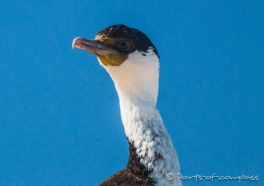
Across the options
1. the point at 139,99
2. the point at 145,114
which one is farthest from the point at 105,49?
the point at 145,114

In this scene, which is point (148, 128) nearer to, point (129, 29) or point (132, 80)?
point (132, 80)

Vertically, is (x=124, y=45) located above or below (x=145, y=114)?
above

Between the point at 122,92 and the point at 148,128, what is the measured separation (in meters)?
0.36

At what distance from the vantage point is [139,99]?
330cm

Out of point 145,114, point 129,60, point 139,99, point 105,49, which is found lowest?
point 145,114

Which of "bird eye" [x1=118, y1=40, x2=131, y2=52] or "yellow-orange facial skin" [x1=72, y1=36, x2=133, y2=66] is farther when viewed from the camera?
"bird eye" [x1=118, y1=40, x2=131, y2=52]

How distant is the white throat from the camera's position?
323 cm

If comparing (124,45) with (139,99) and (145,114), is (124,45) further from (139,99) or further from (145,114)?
(145,114)

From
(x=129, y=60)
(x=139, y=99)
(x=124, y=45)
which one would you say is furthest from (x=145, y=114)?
(x=124, y=45)

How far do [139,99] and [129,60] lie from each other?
0.33m

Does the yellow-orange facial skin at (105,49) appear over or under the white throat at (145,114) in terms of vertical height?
over

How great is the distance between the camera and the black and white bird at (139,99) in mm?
3232

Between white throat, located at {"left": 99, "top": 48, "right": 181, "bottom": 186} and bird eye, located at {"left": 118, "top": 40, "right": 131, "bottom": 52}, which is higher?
bird eye, located at {"left": 118, "top": 40, "right": 131, "bottom": 52}

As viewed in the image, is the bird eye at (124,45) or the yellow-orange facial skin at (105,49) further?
the bird eye at (124,45)
